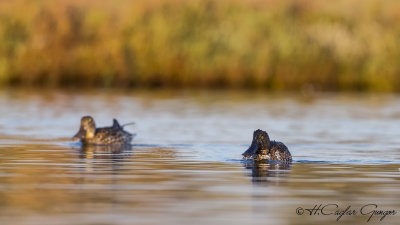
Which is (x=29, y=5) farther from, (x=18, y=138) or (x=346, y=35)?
(x=18, y=138)

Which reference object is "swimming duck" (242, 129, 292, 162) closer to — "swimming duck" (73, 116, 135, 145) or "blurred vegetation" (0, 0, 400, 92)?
"swimming duck" (73, 116, 135, 145)

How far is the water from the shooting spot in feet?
39.3

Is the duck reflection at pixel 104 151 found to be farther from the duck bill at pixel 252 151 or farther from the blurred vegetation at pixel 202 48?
the blurred vegetation at pixel 202 48

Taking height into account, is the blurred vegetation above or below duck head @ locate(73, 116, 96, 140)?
above

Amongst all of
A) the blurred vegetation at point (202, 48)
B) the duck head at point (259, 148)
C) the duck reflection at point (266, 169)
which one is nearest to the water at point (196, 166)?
the duck reflection at point (266, 169)

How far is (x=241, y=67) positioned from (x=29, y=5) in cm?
735

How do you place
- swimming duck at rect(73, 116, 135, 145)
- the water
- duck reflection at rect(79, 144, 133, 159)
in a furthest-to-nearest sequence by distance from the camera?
swimming duck at rect(73, 116, 135, 145)
duck reflection at rect(79, 144, 133, 159)
the water

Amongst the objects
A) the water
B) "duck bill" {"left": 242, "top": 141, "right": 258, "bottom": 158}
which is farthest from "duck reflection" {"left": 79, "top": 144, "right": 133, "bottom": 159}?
"duck bill" {"left": 242, "top": 141, "right": 258, "bottom": 158}

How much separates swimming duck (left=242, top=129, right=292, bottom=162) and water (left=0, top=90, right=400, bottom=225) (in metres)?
0.33

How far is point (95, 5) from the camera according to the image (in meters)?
40.3

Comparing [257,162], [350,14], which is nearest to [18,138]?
[257,162]

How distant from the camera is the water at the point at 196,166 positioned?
12.0m

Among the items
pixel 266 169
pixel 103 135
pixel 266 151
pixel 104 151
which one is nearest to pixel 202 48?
pixel 103 135

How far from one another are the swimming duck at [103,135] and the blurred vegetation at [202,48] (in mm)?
17035
